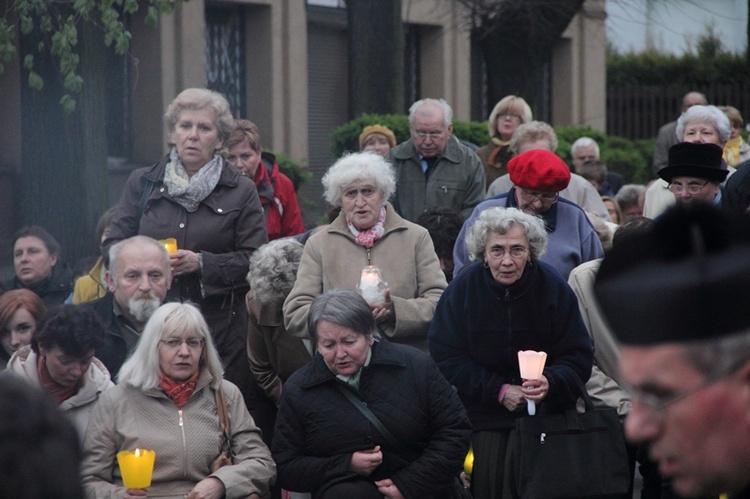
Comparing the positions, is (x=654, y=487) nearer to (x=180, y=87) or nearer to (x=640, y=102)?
(x=180, y=87)

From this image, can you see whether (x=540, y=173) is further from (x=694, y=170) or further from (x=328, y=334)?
(x=328, y=334)

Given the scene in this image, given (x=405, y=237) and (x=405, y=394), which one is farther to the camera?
(x=405, y=237)

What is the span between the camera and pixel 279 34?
17.6m

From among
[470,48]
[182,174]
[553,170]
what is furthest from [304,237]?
[470,48]

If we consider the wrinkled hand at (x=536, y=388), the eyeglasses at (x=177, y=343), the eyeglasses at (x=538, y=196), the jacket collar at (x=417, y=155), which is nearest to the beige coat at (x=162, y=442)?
the eyeglasses at (x=177, y=343)

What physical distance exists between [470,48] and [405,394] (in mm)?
16495

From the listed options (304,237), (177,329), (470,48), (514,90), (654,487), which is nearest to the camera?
(177,329)

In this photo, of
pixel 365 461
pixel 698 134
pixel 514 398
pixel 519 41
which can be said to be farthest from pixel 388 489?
pixel 519 41

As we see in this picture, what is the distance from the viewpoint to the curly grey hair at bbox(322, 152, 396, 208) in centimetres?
682

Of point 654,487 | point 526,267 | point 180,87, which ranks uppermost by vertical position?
point 180,87

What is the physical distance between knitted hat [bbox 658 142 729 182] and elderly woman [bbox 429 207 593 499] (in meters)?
1.29

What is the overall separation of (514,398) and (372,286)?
2.98 ft

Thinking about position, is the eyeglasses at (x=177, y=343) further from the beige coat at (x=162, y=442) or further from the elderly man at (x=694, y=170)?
the elderly man at (x=694, y=170)

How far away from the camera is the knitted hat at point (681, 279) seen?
2.17m
